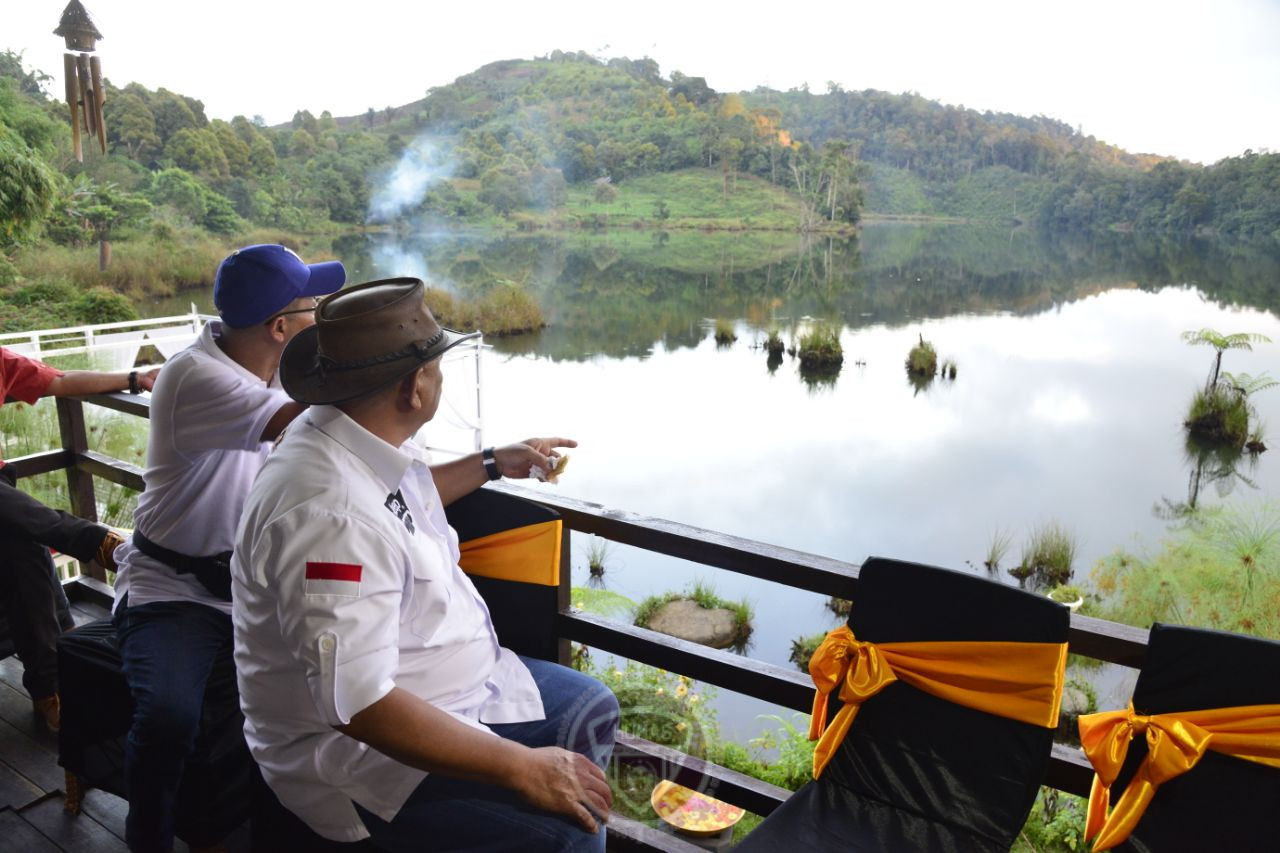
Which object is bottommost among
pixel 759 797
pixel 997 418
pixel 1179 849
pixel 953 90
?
pixel 997 418

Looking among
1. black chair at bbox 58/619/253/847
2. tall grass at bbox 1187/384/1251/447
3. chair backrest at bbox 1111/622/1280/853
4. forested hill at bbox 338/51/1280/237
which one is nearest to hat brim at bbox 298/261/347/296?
black chair at bbox 58/619/253/847

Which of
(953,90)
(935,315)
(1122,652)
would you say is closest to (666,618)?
(1122,652)

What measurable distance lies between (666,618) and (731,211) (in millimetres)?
28725

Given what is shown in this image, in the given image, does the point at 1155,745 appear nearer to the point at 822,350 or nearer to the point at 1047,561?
the point at 1047,561

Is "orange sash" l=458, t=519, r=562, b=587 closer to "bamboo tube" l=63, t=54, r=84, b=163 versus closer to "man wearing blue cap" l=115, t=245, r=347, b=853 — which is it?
"man wearing blue cap" l=115, t=245, r=347, b=853

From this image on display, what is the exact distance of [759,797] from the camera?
131 cm

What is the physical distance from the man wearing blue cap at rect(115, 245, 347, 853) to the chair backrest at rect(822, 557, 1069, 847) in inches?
36.7

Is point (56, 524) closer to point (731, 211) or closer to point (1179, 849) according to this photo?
point (1179, 849)

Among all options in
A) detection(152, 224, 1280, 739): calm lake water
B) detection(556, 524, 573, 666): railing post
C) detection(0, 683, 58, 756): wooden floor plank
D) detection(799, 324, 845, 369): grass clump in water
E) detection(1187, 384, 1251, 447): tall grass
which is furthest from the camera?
detection(799, 324, 845, 369): grass clump in water

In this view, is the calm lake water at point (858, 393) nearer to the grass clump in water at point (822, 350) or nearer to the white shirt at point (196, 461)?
the grass clump in water at point (822, 350)

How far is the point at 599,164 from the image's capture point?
80.9 ft

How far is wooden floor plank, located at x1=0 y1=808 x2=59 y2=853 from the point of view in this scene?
1402 millimetres

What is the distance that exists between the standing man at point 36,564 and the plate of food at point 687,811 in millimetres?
1428

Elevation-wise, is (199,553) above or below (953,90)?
below
